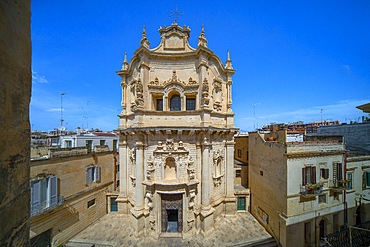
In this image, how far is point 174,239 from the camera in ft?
44.8

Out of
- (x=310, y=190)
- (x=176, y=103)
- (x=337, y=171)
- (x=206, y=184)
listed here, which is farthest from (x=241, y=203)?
(x=176, y=103)

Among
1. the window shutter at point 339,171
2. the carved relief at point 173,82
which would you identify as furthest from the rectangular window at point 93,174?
the window shutter at point 339,171

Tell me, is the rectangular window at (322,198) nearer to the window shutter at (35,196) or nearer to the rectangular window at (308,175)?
the rectangular window at (308,175)

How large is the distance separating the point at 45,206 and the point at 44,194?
2.83 ft

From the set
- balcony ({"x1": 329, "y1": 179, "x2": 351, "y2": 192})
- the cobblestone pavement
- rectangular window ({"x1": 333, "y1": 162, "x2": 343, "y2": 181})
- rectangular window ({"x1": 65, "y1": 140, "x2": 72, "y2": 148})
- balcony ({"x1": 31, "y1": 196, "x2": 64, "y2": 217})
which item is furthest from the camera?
rectangular window ({"x1": 65, "y1": 140, "x2": 72, "y2": 148})

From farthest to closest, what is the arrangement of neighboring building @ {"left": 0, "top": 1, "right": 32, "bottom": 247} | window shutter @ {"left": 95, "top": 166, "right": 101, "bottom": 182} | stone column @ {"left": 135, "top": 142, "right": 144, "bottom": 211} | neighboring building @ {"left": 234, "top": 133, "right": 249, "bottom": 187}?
neighboring building @ {"left": 234, "top": 133, "right": 249, "bottom": 187} < window shutter @ {"left": 95, "top": 166, "right": 101, "bottom": 182} < stone column @ {"left": 135, "top": 142, "right": 144, "bottom": 211} < neighboring building @ {"left": 0, "top": 1, "right": 32, "bottom": 247}

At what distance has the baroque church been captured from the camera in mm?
14203

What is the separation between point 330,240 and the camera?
11047 millimetres

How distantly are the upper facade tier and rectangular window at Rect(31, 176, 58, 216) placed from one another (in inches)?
295

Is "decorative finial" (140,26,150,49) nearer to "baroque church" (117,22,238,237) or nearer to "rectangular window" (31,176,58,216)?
"baroque church" (117,22,238,237)

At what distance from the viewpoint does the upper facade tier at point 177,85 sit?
14.8m

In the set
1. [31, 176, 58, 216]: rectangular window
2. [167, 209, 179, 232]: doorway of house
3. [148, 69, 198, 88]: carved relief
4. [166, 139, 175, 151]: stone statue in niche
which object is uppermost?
[148, 69, 198, 88]: carved relief

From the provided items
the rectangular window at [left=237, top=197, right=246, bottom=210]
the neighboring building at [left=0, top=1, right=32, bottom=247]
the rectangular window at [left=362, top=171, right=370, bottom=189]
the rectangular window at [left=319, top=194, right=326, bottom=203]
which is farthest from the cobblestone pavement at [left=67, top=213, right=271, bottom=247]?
the neighboring building at [left=0, top=1, right=32, bottom=247]

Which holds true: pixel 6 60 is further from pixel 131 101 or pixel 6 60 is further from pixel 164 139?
pixel 131 101
